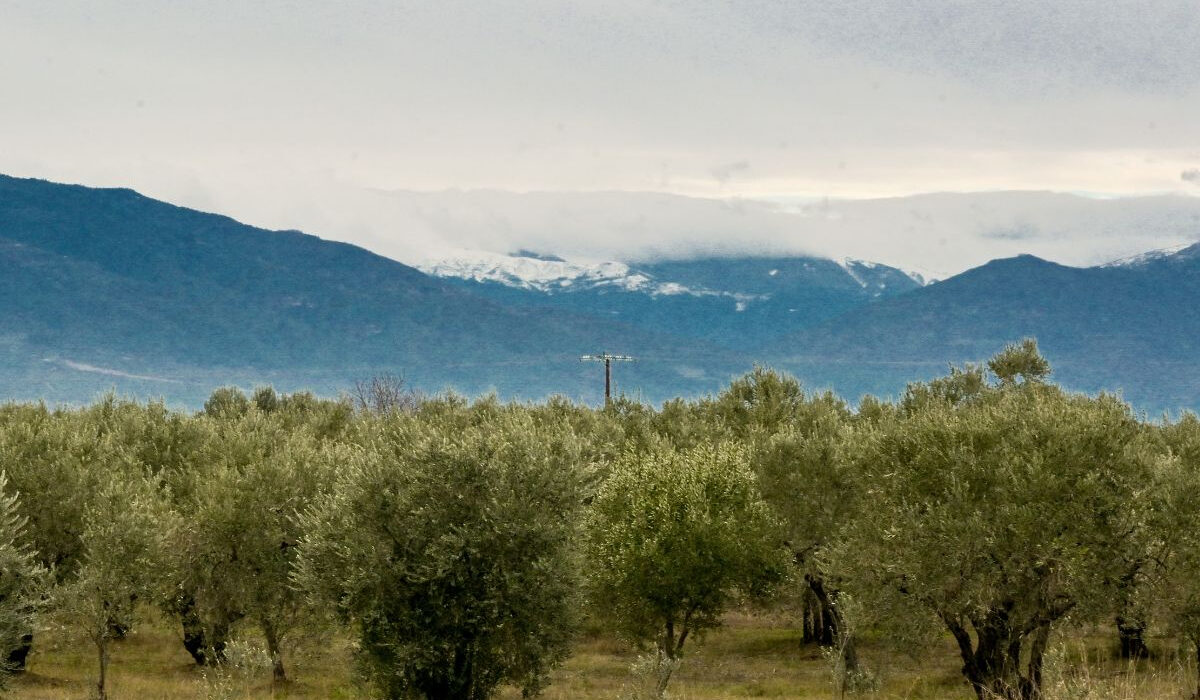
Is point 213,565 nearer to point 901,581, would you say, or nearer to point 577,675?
point 577,675

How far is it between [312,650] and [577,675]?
541 inches

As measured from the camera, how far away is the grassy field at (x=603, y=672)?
5769 centimetres

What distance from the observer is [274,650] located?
62.2 m

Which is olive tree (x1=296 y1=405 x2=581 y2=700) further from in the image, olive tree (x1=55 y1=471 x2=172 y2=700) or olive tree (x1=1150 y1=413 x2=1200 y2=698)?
olive tree (x1=1150 y1=413 x2=1200 y2=698)

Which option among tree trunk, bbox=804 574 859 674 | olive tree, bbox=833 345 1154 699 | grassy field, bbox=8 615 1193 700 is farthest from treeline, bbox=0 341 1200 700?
grassy field, bbox=8 615 1193 700

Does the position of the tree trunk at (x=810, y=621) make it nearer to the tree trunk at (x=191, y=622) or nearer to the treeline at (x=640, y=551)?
the treeline at (x=640, y=551)

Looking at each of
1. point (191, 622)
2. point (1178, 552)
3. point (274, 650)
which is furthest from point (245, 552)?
point (1178, 552)

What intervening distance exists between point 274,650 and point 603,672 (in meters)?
17.4

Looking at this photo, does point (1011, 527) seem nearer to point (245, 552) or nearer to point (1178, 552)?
point (1178, 552)

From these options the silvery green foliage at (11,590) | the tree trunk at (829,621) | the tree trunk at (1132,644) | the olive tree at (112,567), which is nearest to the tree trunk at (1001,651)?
the tree trunk at (1132,644)

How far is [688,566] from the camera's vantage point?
56500 millimetres

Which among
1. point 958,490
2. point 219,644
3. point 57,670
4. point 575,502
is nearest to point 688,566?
point 575,502

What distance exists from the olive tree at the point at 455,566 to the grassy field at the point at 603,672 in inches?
141

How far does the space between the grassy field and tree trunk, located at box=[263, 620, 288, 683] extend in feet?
2.06
